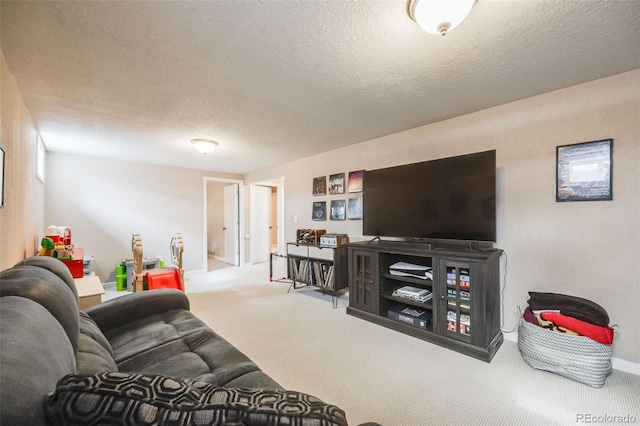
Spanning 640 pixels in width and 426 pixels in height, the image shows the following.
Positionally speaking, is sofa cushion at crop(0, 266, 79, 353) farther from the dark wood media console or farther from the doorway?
the doorway

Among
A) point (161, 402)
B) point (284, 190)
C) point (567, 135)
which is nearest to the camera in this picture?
point (161, 402)

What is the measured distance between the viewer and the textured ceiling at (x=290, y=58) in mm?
1358

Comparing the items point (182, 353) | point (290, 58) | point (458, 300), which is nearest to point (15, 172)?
point (182, 353)

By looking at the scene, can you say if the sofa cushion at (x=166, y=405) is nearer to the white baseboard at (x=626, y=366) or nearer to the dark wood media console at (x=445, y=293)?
the dark wood media console at (x=445, y=293)

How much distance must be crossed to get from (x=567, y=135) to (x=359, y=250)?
2133 mm

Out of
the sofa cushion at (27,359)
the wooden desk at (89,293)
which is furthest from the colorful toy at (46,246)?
the sofa cushion at (27,359)

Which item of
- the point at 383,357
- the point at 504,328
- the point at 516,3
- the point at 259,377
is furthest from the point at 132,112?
the point at 504,328

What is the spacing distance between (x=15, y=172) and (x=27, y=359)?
247 cm

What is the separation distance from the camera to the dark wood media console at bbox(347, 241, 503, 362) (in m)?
2.17

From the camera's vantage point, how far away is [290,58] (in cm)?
172

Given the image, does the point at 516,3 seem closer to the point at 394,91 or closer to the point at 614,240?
the point at 394,91

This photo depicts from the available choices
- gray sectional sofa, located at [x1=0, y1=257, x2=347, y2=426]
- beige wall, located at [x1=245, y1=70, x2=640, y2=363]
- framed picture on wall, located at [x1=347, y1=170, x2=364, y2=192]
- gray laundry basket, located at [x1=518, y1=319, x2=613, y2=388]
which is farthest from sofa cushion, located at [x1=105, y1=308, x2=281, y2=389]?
framed picture on wall, located at [x1=347, y1=170, x2=364, y2=192]

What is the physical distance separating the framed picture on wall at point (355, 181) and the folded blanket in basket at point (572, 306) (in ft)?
7.14

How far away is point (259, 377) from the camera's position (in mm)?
1213
